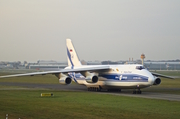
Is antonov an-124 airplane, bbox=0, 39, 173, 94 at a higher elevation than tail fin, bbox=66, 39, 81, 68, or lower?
lower

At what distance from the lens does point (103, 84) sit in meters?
36.6

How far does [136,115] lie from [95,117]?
2.36 m

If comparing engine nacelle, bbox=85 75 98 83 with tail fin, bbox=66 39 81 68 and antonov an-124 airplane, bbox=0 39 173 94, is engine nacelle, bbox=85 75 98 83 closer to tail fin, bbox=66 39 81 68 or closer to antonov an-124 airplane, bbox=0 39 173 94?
antonov an-124 airplane, bbox=0 39 173 94

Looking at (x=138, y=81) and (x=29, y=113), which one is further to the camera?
(x=138, y=81)

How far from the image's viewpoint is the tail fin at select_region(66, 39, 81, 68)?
138 ft

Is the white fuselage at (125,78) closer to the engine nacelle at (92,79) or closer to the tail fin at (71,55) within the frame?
the engine nacelle at (92,79)

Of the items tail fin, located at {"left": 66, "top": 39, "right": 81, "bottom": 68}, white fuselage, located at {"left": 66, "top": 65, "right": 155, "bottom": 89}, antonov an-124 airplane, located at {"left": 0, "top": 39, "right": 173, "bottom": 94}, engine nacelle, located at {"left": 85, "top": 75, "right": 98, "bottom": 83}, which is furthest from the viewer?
tail fin, located at {"left": 66, "top": 39, "right": 81, "bottom": 68}

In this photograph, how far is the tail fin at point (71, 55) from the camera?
42125 millimetres

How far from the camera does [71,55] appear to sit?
4269cm

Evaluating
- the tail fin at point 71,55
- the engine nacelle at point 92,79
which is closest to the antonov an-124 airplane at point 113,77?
the engine nacelle at point 92,79

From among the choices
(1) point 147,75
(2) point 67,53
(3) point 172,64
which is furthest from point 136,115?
(3) point 172,64

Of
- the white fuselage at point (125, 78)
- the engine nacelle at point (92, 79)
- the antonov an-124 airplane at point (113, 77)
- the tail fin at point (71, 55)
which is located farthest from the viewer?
the tail fin at point (71, 55)

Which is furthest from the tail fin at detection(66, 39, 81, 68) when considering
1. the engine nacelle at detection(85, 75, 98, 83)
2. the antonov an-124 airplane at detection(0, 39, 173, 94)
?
the engine nacelle at detection(85, 75, 98, 83)

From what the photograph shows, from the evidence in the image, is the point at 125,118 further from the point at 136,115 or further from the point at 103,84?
the point at 103,84
